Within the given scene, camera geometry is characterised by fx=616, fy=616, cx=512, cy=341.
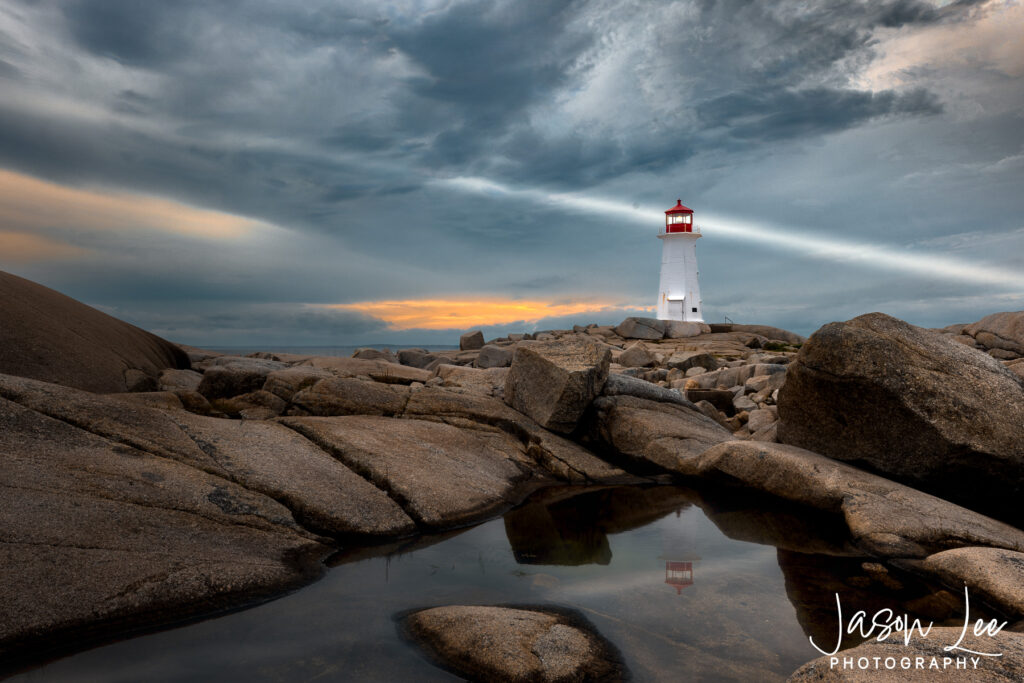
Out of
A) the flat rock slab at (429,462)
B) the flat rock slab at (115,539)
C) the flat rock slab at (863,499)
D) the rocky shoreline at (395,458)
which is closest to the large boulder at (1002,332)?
the rocky shoreline at (395,458)

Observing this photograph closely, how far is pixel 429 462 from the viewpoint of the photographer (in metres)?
8.56

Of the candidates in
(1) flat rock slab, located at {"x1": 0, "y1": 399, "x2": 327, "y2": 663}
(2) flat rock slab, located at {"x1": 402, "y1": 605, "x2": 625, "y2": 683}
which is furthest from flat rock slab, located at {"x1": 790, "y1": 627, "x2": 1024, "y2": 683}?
A: (1) flat rock slab, located at {"x1": 0, "y1": 399, "x2": 327, "y2": 663}

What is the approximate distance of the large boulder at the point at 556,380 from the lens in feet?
35.7

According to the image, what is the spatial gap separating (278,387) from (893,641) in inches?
400

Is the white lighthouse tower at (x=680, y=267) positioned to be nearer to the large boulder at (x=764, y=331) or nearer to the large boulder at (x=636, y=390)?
the large boulder at (x=764, y=331)

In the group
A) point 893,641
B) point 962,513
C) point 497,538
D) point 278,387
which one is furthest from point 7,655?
point 962,513

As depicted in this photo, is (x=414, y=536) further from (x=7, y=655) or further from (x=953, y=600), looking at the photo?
(x=953, y=600)

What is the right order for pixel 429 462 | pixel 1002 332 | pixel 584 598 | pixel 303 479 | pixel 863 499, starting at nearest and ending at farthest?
pixel 584 598 < pixel 303 479 < pixel 863 499 < pixel 429 462 < pixel 1002 332

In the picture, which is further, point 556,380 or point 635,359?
point 635,359

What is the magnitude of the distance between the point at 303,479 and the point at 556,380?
4.98 m

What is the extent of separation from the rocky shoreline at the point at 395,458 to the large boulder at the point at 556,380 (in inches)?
1.8

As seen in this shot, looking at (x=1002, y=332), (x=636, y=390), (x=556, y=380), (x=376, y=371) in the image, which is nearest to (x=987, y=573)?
(x=556, y=380)

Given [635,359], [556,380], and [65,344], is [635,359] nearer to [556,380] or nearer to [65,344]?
[556,380]

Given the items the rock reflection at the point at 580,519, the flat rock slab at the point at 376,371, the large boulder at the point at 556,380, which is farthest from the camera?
the flat rock slab at the point at 376,371
